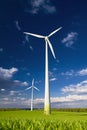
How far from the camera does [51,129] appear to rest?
9461 mm

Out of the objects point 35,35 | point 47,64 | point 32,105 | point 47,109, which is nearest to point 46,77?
point 47,64

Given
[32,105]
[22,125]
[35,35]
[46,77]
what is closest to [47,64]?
[46,77]

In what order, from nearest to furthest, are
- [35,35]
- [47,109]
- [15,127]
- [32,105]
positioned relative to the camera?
[15,127] < [47,109] < [35,35] < [32,105]

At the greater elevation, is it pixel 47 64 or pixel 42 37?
pixel 42 37

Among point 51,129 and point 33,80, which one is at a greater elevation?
point 33,80

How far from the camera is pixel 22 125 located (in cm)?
1027

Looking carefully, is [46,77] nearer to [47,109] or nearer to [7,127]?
[47,109]

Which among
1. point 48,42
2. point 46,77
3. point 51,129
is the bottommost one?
point 51,129

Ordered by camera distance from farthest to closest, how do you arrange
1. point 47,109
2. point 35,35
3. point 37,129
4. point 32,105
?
point 32,105, point 35,35, point 47,109, point 37,129

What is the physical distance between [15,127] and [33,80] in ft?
304

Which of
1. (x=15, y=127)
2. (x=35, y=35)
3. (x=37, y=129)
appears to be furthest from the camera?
Result: (x=35, y=35)

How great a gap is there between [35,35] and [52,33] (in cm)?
398

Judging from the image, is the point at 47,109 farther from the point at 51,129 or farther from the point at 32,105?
the point at 32,105

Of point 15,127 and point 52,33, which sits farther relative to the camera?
point 52,33
